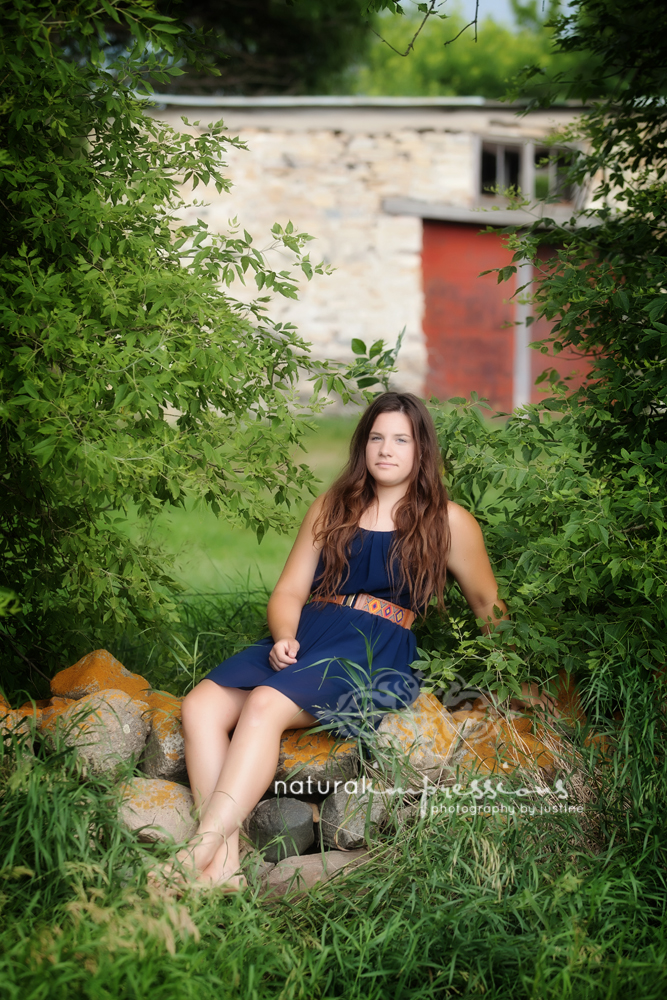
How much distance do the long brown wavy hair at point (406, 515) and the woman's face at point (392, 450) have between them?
0.8 inches

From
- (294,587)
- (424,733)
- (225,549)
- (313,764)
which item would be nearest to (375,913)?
(313,764)

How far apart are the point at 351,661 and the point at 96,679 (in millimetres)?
848

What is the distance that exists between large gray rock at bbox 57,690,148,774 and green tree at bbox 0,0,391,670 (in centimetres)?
25

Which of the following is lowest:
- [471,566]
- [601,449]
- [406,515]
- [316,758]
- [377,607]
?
[316,758]

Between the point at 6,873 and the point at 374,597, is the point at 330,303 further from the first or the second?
the point at 6,873

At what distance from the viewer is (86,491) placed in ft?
8.28

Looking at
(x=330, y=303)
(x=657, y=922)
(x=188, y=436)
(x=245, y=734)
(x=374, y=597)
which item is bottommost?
(x=657, y=922)

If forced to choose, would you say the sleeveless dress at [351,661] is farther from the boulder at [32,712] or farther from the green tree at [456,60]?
the green tree at [456,60]

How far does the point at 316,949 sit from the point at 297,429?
1.58 meters

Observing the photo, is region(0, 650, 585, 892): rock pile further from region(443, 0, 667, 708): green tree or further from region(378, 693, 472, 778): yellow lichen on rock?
region(443, 0, 667, 708): green tree

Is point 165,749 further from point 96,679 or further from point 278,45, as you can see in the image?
point 278,45

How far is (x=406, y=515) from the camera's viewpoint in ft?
9.27

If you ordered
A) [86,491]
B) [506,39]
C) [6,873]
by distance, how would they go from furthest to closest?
[506,39] → [86,491] → [6,873]

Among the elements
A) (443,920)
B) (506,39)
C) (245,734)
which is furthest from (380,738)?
(506,39)
